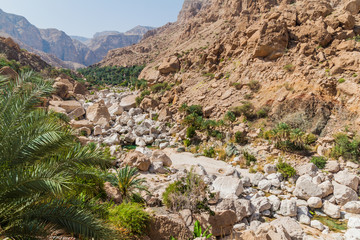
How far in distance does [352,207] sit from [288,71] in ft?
51.7

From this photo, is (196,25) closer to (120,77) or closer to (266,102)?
(120,77)

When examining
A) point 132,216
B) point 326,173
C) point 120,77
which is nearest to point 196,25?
point 120,77

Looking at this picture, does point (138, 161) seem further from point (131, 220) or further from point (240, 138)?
point (240, 138)

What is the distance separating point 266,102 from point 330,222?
13344 mm

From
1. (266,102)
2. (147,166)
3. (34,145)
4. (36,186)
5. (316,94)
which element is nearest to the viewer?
(36,186)

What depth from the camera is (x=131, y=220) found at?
4.70 metres

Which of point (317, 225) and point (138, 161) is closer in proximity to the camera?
point (317, 225)

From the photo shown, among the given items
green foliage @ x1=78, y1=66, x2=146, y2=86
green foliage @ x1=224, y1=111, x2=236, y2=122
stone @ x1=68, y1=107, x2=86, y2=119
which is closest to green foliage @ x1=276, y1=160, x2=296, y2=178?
green foliage @ x1=224, y1=111, x2=236, y2=122

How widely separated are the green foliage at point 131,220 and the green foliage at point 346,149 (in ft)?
43.3

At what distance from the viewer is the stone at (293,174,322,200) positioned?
355 inches

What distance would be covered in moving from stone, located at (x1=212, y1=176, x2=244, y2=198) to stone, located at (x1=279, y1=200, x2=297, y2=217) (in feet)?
5.92

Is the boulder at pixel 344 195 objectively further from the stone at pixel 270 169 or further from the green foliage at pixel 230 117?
the green foliage at pixel 230 117

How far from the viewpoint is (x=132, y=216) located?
4.71m

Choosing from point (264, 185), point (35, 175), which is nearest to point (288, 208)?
point (264, 185)
